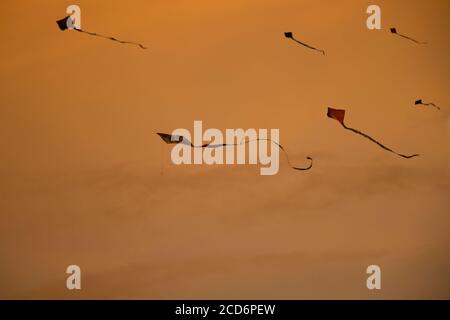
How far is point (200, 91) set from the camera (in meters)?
2.92

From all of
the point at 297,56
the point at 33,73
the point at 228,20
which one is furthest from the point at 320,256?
the point at 33,73

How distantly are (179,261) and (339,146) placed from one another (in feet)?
3.52

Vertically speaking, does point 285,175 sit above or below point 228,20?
below

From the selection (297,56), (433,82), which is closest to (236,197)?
(297,56)

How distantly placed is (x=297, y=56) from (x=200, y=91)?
0.56 metres

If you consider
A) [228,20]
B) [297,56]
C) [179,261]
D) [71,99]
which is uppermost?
[228,20]

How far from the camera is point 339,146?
9.59ft
